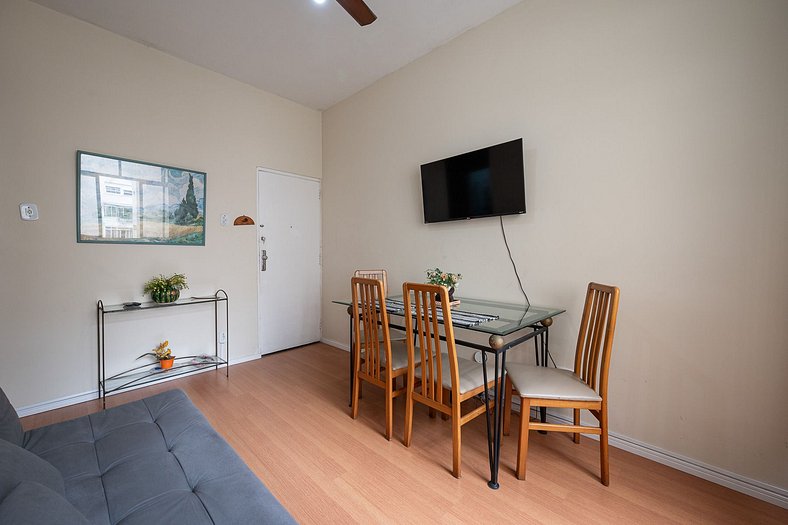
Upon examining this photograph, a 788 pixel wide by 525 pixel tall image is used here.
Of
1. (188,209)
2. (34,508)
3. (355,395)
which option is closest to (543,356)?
(355,395)

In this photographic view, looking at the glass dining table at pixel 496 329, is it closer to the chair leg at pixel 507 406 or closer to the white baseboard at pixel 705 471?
the chair leg at pixel 507 406

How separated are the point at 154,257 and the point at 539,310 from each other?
3181 millimetres

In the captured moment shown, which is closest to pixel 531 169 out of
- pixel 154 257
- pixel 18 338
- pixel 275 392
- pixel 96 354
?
pixel 275 392

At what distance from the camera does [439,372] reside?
184cm

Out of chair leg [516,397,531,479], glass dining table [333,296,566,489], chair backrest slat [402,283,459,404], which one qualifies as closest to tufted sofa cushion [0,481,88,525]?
chair backrest slat [402,283,459,404]

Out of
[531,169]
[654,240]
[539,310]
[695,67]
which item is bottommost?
[539,310]

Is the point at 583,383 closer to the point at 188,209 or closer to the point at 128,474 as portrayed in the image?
the point at 128,474

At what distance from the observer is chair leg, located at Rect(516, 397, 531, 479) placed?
66.6 inches

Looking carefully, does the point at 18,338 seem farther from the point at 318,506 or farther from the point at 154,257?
the point at 318,506

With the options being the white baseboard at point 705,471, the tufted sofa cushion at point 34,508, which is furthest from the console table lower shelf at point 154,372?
the white baseboard at point 705,471

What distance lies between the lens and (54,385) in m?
2.51

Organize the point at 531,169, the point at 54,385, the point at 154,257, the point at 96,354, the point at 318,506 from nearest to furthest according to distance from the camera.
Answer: the point at 318,506 → the point at 531,169 → the point at 54,385 → the point at 96,354 → the point at 154,257

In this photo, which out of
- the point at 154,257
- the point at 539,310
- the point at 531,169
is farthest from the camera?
the point at 154,257

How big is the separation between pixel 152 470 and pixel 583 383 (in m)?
1.98
